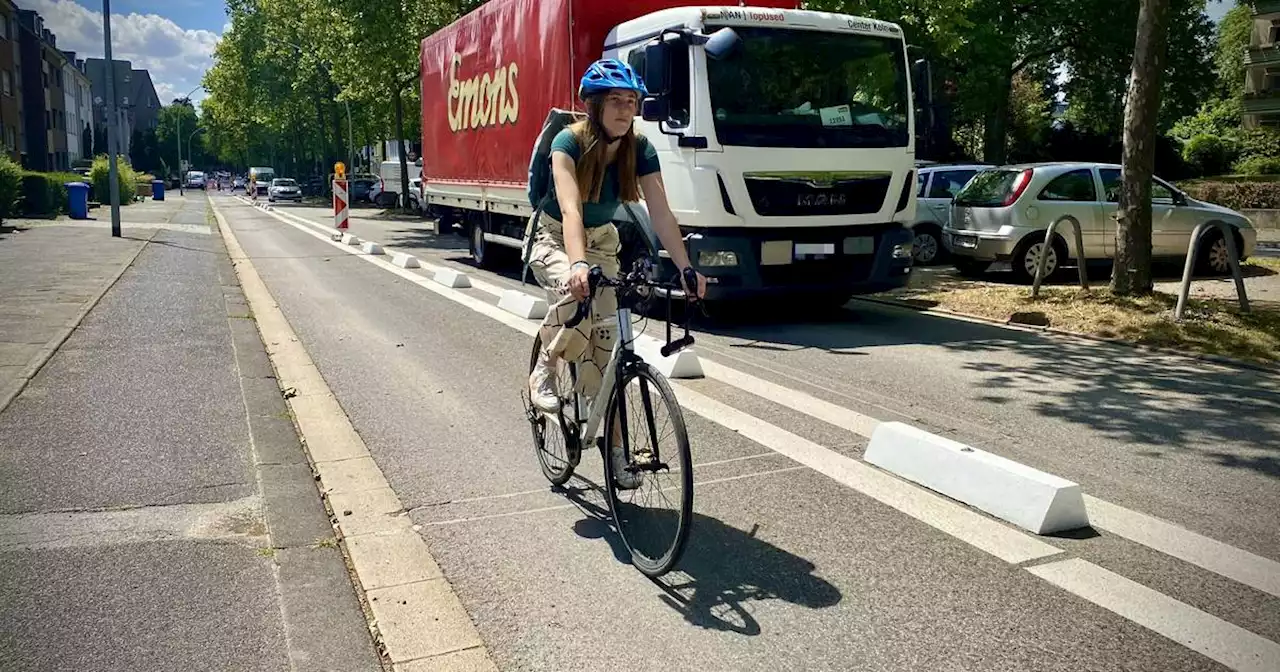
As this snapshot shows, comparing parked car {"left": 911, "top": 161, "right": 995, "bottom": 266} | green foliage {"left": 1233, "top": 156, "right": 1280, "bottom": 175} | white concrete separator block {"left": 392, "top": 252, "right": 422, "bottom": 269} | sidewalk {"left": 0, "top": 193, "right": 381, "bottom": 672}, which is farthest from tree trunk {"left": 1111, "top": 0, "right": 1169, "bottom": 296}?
green foliage {"left": 1233, "top": 156, "right": 1280, "bottom": 175}

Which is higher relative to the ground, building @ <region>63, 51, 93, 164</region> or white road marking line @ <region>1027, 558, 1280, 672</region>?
building @ <region>63, 51, 93, 164</region>

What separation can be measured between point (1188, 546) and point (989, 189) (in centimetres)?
1127

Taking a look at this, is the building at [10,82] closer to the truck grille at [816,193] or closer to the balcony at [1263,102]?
the truck grille at [816,193]

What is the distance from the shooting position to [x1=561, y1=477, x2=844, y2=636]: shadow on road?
367 cm

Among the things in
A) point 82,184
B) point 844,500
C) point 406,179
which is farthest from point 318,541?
point 406,179

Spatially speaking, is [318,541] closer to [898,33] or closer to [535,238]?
[535,238]

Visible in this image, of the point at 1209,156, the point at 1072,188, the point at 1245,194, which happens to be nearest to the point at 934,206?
the point at 1072,188

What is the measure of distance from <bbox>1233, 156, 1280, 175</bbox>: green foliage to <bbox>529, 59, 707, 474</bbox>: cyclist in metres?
38.7

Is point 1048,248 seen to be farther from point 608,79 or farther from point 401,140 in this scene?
point 401,140

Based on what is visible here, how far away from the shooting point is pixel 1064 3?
32375mm

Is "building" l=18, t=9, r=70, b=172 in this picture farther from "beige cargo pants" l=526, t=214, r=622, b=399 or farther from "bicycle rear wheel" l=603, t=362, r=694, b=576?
"bicycle rear wheel" l=603, t=362, r=694, b=576

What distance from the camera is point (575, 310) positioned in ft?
14.3

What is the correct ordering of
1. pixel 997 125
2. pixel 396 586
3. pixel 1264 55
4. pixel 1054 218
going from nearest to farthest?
1. pixel 396 586
2. pixel 1054 218
3. pixel 997 125
4. pixel 1264 55

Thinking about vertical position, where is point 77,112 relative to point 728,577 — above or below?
above
